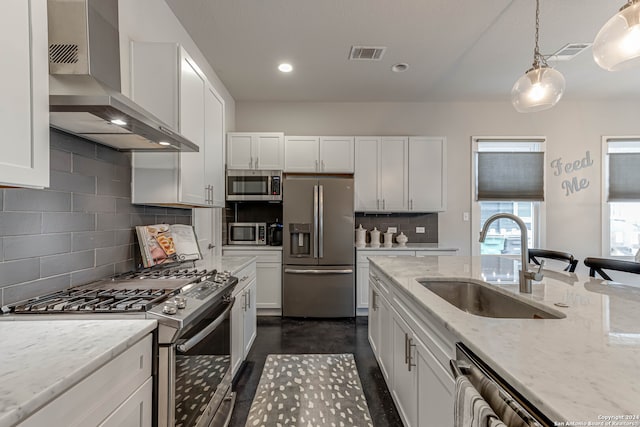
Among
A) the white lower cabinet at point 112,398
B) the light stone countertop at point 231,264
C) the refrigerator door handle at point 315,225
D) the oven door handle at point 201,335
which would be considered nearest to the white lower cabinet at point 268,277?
the refrigerator door handle at point 315,225

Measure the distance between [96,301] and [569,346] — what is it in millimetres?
1652

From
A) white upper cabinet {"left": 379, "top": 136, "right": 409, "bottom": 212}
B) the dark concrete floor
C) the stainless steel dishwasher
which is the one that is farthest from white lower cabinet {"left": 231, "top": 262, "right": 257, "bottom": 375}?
white upper cabinet {"left": 379, "top": 136, "right": 409, "bottom": 212}

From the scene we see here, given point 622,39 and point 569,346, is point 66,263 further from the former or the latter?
point 622,39

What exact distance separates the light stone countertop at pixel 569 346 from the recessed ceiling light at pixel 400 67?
2.61 metres

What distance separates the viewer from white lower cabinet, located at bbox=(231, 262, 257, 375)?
2172 millimetres

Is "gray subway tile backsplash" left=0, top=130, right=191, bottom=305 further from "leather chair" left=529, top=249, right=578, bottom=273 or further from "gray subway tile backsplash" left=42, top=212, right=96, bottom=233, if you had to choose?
"leather chair" left=529, top=249, right=578, bottom=273

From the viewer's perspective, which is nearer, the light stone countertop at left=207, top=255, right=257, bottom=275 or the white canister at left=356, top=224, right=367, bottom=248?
the light stone countertop at left=207, top=255, right=257, bottom=275

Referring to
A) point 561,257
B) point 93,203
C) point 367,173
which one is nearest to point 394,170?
point 367,173

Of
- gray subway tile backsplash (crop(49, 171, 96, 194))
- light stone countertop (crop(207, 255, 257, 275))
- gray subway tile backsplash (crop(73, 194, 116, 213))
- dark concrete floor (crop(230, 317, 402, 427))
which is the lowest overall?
dark concrete floor (crop(230, 317, 402, 427))

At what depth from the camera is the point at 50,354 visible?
2.70 feet

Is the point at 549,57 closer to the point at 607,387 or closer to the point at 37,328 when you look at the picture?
the point at 607,387

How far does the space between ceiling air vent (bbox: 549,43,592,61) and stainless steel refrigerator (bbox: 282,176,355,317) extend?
2456 mm

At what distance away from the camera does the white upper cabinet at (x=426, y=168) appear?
4035 mm

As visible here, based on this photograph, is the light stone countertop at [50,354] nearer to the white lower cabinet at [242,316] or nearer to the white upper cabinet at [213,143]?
the white lower cabinet at [242,316]
